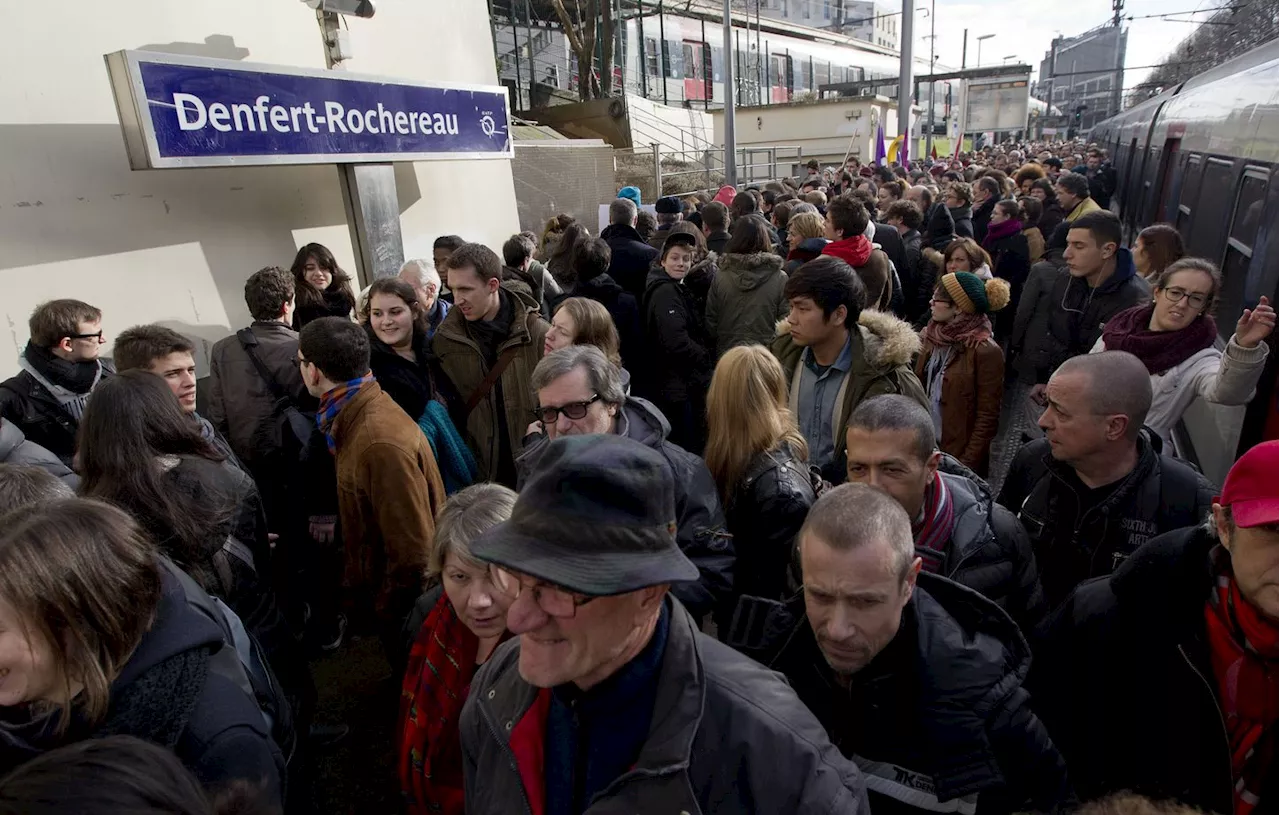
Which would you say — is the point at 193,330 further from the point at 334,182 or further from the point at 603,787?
the point at 603,787

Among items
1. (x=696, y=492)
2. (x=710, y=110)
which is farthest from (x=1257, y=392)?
(x=710, y=110)

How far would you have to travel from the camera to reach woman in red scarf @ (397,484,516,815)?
203cm

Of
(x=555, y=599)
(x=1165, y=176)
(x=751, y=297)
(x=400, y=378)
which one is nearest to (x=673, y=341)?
(x=751, y=297)

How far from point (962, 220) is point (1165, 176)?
351cm

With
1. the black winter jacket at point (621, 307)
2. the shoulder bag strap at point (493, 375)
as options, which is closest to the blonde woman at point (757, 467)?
the shoulder bag strap at point (493, 375)

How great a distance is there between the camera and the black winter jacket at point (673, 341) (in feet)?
16.0

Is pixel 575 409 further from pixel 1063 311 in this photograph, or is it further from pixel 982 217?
pixel 982 217

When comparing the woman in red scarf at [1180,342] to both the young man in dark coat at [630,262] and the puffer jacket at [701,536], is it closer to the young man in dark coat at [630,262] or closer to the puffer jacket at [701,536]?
Answer: the puffer jacket at [701,536]

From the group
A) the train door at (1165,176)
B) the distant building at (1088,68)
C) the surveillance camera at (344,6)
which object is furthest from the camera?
the distant building at (1088,68)

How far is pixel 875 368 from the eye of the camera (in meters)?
3.11

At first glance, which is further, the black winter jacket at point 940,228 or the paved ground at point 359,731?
the black winter jacket at point 940,228

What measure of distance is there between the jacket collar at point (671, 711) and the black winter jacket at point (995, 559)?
46.0 inches

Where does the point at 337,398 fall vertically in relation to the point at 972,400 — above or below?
above

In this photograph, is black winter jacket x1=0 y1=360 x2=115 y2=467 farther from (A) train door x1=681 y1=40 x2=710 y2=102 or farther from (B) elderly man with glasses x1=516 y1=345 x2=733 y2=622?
(A) train door x1=681 y1=40 x2=710 y2=102
